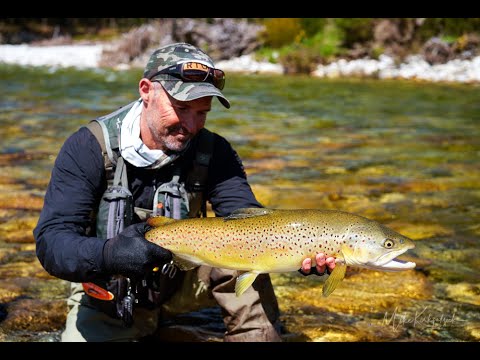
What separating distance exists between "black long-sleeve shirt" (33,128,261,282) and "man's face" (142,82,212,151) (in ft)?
0.65

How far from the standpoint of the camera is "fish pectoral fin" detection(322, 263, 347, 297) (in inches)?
111

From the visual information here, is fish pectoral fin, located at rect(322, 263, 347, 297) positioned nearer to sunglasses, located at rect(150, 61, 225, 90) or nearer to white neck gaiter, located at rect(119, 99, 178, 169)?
white neck gaiter, located at rect(119, 99, 178, 169)

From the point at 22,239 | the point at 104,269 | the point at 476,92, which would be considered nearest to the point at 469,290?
the point at 104,269

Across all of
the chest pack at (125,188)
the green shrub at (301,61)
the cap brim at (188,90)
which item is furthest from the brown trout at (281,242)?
the green shrub at (301,61)

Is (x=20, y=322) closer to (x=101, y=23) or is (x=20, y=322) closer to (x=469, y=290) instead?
(x=469, y=290)

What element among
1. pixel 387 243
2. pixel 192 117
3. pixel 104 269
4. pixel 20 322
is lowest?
pixel 20 322

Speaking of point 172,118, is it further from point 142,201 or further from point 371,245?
point 371,245

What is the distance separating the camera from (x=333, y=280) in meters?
2.83

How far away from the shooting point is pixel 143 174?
3.28 metres

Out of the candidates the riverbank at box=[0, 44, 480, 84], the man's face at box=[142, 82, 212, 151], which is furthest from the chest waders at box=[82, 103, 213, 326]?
the riverbank at box=[0, 44, 480, 84]

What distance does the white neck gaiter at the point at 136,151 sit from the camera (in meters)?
3.12

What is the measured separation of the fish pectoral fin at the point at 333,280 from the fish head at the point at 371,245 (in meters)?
0.05

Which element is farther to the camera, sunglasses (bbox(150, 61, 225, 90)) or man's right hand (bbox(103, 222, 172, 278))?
sunglasses (bbox(150, 61, 225, 90))
